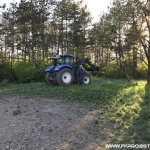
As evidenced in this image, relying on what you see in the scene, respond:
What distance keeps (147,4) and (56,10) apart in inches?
525

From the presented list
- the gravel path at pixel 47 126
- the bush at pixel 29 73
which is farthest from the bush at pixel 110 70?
the gravel path at pixel 47 126

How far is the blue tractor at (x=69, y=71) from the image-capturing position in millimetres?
17391

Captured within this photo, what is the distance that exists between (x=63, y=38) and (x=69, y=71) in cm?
1859

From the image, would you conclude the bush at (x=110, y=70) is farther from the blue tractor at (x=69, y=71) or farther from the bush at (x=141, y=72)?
the blue tractor at (x=69, y=71)

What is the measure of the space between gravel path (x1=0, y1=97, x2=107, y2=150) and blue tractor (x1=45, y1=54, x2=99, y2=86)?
5.12 meters

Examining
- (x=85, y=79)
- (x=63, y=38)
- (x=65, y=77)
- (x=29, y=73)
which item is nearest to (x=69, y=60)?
(x=65, y=77)

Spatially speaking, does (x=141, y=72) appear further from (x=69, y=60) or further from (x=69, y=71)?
(x=69, y=71)

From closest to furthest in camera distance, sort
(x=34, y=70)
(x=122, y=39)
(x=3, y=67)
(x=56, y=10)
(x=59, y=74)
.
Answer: (x=59, y=74)
(x=34, y=70)
(x=3, y=67)
(x=122, y=39)
(x=56, y=10)

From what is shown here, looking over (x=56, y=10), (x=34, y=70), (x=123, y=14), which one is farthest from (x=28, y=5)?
(x=123, y=14)

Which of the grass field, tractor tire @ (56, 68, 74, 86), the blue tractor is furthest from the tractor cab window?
the grass field

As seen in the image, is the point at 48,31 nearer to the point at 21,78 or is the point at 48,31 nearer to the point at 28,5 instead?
the point at 28,5

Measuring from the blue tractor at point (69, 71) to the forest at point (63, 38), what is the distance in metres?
6.39

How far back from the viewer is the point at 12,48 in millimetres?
34812

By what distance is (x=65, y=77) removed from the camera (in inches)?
687
